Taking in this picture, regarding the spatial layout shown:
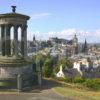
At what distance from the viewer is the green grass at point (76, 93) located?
77.4ft

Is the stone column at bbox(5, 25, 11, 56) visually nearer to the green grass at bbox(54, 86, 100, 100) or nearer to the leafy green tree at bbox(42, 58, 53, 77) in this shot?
the green grass at bbox(54, 86, 100, 100)

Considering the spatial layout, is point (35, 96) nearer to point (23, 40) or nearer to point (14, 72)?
point (14, 72)

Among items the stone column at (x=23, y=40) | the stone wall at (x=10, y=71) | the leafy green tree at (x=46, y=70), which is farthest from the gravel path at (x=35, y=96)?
the leafy green tree at (x=46, y=70)

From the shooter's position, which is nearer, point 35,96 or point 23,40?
point 35,96

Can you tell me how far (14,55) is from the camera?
28453mm

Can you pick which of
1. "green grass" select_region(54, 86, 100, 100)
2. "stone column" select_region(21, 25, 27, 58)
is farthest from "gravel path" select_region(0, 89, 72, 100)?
"stone column" select_region(21, 25, 27, 58)

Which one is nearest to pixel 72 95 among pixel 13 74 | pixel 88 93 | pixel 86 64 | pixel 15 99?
pixel 88 93

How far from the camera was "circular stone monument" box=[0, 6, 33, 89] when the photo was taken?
88.9 feet

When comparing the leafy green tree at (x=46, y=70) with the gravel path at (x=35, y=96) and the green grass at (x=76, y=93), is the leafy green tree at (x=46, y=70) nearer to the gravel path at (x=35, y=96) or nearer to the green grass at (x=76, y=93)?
the green grass at (x=76, y=93)

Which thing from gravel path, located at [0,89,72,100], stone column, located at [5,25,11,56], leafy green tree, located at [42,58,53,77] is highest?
stone column, located at [5,25,11,56]

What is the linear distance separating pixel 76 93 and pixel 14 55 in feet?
22.8

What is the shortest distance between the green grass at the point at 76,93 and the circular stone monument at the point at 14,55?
311cm

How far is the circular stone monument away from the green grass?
311cm

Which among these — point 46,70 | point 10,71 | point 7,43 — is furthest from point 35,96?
point 46,70
